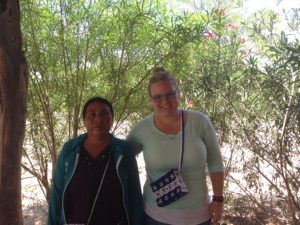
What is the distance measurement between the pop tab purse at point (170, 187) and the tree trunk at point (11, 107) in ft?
3.22

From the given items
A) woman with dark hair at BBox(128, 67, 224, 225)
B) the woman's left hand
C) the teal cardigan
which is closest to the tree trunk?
the teal cardigan

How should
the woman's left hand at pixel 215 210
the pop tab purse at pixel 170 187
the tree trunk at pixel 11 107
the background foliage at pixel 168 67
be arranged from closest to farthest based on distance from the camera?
1. the pop tab purse at pixel 170 187
2. the woman's left hand at pixel 215 210
3. the tree trunk at pixel 11 107
4. the background foliage at pixel 168 67

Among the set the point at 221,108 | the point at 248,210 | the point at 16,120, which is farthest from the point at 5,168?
the point at 248,210

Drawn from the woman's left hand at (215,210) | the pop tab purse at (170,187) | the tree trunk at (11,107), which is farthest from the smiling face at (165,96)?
the tree trunk at (11,107)

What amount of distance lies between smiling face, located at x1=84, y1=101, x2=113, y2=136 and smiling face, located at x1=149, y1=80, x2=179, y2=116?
0.27m

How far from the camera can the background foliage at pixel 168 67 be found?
2959 millimetres

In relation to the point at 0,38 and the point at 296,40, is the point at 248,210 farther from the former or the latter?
the point at 0,38

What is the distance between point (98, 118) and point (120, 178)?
0.33m

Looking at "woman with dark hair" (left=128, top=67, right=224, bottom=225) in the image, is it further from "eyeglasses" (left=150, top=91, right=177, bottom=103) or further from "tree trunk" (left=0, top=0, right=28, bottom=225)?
"tree trunk" (left=0, top=0, right=28, bottom=225)

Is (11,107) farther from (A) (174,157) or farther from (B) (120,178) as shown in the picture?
(A) (174,157)

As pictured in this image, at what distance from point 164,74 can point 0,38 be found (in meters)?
0.99

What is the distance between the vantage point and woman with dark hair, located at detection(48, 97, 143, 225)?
76.3 inches

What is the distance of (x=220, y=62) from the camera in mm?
3307

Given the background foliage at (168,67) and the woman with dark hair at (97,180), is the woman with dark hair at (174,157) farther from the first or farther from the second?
the background foliage at (168,67)
